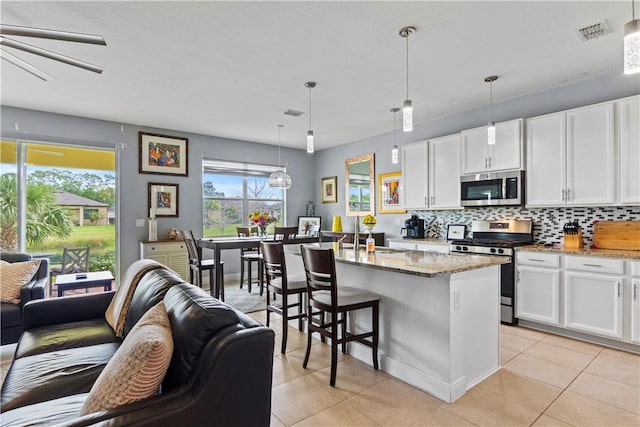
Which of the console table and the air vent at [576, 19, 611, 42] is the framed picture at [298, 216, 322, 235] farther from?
the air vent at [576, 19, 611, 42]

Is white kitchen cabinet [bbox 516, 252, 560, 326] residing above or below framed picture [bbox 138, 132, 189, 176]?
below

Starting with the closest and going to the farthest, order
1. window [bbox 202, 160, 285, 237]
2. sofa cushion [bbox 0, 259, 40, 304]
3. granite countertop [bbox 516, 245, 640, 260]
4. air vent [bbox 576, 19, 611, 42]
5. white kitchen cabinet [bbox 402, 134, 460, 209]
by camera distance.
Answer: air vent [bbox 576, 19, 611, 42], sofa cushion [bbox 0, 259, 40, 304], granite countertop [bbox 516, 245, 640, 260], white kitchen cabinet [bbox 402, 134, 460, 209], window [bbox 202, 160, 285, 237]

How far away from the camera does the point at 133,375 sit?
1101 mm

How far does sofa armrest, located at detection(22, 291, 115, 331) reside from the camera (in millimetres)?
2301

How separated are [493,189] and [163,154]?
198 inches

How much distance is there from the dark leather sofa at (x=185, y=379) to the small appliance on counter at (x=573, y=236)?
3.59 metres

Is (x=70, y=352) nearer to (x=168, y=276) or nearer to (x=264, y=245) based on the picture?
(x=168, y=276)

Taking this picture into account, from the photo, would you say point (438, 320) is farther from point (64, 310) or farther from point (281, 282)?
point (64, 310)

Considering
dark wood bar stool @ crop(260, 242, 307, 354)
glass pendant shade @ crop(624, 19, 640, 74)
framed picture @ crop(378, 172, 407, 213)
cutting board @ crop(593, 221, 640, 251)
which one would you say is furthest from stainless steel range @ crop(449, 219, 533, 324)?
glass pendant shade @ crop(624, 19, 640, 74)

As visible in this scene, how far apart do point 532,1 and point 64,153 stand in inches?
230

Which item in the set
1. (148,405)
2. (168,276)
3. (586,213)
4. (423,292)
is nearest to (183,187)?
(168,276)

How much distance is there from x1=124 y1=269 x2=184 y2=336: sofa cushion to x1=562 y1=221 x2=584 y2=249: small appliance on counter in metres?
3.82

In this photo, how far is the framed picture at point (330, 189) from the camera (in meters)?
6.83

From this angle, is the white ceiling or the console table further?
the console table
